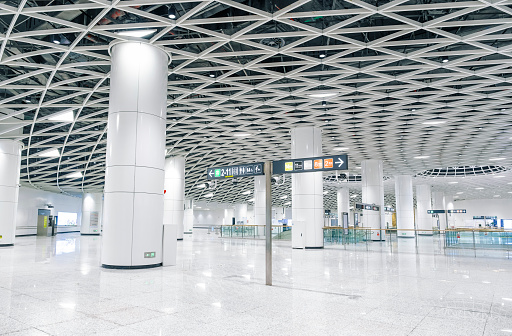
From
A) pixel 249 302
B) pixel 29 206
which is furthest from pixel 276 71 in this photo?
pixel 29 206

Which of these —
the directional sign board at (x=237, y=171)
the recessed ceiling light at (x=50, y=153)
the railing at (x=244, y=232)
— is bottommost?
the railing at (x=244, y=232)

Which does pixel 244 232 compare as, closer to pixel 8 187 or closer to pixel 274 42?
pixel 8 187

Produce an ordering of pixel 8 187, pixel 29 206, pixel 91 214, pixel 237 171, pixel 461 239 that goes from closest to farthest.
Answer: pixel 237 171 < pixel 8 187 < pixel 461 239 < pixel 29 206 < pixel 91 214

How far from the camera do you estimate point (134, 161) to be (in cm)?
1301

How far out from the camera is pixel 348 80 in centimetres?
1906

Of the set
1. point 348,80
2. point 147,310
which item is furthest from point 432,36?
point 147,310

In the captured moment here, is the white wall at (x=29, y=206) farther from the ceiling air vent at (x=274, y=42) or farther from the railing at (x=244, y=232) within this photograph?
the ceiling air vent at (x=274, y=42)

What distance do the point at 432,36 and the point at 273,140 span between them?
18867 mm

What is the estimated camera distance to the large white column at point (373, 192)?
38219 millimetres

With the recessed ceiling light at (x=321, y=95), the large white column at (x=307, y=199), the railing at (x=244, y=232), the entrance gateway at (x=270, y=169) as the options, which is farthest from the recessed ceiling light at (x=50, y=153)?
the entrance gateway at (x=270, y=169)

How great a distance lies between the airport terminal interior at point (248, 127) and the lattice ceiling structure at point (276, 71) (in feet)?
0.31

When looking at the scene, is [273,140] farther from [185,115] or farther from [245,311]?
[245,311]

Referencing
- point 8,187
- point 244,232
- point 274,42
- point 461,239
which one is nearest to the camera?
point 274,42

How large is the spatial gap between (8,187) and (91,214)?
925 inches
